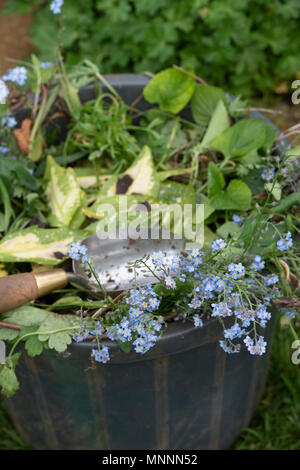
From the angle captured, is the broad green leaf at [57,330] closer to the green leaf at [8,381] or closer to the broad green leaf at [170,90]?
the green leaf at [8,381]

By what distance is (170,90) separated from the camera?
1251mm

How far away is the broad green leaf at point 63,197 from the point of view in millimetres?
1152

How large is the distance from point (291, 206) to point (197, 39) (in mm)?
1273

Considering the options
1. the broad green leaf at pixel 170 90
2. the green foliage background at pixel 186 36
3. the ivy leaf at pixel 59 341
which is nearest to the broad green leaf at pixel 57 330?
the ivy leaf at pixel 59 341

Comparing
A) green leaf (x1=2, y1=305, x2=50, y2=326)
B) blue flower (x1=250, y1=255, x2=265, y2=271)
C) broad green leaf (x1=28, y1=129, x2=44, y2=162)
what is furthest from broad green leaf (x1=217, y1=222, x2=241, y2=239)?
broad green leaf (x1=28, y1=129, x2=44, y2=162)

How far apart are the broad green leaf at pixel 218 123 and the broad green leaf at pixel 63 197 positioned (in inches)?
11.6

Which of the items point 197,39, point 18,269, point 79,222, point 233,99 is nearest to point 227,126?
point 233,99

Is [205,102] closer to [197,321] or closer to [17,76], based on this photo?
[17,76]

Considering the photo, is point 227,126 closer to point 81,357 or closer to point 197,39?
point 81,357

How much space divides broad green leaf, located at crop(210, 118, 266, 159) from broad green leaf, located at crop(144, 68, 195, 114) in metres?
0.14

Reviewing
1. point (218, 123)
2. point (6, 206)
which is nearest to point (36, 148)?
point (6, 206)

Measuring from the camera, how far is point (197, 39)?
6.94ft

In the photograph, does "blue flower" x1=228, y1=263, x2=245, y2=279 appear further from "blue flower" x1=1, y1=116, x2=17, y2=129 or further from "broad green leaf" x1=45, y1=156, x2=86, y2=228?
"blue flower" x1=1, y1=116, x2=17, y2=129

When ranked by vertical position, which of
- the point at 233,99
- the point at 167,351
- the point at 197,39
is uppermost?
the point at 197,39
